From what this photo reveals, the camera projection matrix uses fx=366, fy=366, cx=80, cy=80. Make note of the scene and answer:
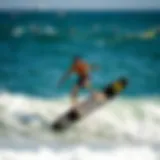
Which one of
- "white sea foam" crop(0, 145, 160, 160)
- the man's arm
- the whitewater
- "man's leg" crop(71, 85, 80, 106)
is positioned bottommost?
"white sea foam" crop(0, 145, 160, 160)

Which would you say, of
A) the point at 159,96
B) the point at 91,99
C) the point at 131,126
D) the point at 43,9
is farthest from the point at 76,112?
the point at 43,9

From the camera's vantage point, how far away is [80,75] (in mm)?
1485

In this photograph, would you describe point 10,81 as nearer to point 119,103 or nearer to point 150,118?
point 119,103

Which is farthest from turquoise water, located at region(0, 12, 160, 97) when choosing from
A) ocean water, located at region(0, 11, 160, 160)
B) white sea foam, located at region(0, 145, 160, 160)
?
white sea foam, located at region(0, 145, 160, 160)

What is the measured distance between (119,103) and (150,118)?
140mm

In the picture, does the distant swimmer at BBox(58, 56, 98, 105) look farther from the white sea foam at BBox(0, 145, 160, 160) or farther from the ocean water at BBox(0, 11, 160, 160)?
the white sea foam at BBox(0, 145, 160, 160)

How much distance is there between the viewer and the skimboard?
148cm

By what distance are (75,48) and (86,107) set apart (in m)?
0.25

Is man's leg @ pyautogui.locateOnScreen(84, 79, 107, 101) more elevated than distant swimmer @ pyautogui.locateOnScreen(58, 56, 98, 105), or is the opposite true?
distant swimmer @ pyautogui.locateOnScreen(58, 56, 98, 105)

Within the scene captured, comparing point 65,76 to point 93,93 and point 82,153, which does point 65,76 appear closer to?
point 93,93

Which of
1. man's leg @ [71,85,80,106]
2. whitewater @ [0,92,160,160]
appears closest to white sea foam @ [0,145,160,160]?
whitewater @ [0,92,160,160]

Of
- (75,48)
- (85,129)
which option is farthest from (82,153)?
(75,48)

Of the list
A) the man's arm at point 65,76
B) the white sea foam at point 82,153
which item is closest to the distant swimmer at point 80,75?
the man's arm at point 65,76

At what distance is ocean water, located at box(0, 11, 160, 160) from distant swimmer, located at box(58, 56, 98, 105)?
0.07 ft
